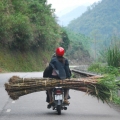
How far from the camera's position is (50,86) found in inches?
494

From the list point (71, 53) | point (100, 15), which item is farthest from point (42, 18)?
point (100, 15)

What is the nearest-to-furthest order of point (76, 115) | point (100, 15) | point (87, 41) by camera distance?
point (76, 115) < point (87, 41) < point (100, 15)

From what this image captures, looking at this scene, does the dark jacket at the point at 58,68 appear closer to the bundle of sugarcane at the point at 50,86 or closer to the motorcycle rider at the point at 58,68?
the motorcycle rider at the point at 58,68

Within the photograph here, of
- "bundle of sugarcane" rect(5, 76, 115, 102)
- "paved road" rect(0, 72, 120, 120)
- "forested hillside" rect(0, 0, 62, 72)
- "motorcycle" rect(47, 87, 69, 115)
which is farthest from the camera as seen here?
"forested hillside" rect(0, 0, 62, 72)

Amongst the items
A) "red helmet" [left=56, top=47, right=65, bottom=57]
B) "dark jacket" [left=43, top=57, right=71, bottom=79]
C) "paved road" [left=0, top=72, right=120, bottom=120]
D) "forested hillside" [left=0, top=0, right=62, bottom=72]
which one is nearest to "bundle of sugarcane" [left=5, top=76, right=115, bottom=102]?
"dark jacket" [left=43, top=57, right=71, bottom=79]

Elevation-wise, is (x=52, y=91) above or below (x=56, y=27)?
below

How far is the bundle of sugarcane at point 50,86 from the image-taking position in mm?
12688

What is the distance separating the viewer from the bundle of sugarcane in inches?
500

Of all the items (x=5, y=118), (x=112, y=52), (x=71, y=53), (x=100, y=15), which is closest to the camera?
(x=5, y=118)

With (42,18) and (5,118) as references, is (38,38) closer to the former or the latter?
(42,18)

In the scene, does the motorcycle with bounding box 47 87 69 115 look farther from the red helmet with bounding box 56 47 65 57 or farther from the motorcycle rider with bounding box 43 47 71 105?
the red helmet with bounding box 56 47 65 57

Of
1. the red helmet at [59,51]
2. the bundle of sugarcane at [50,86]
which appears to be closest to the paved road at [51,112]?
the bundle of sugarcane at [50,86]

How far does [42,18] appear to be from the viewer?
7781cm

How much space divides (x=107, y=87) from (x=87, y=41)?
15138 cm
